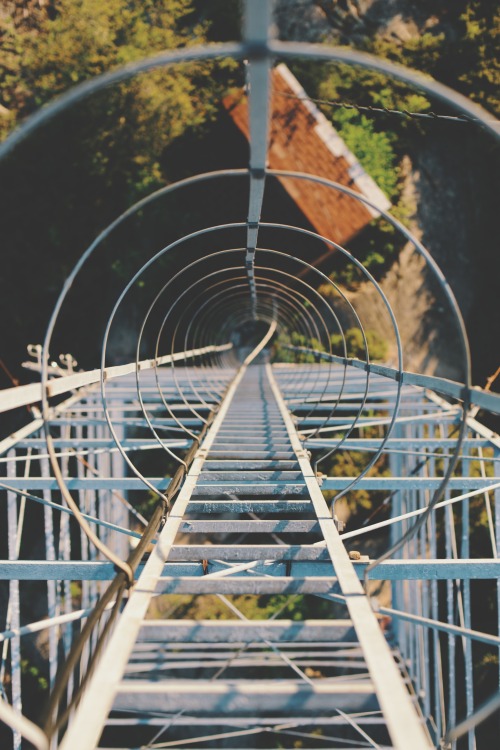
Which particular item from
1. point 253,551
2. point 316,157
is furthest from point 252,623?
point 316,157

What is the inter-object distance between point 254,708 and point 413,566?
182 cm

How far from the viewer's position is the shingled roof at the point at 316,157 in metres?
12.6

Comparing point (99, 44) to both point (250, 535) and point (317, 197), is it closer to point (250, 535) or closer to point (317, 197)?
point (317, 197)

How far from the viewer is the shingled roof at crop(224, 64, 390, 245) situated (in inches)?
496

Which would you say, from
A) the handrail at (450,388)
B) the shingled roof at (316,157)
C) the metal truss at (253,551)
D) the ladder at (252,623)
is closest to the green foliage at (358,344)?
the metal truss at (253,551)

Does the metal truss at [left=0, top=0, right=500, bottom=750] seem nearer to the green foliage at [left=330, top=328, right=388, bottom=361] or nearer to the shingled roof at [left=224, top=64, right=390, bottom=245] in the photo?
the green foliage at [left=330, top=328, right=388, bottom=361]

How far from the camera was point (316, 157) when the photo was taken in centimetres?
1283

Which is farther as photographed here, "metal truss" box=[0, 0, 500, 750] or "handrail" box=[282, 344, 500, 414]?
"handrail" box=[282, 344, 500, 414]

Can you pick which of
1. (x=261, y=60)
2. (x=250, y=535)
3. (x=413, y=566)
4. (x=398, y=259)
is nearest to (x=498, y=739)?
(x=250, y=535)

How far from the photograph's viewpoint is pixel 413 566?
356cm

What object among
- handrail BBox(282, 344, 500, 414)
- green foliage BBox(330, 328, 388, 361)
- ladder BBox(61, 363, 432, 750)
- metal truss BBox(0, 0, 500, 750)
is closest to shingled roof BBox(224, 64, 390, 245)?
green foliage BBox(330, 328, 388, 361)

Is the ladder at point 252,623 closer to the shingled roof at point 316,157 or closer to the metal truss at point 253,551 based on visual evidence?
the metal truss at point 253,551

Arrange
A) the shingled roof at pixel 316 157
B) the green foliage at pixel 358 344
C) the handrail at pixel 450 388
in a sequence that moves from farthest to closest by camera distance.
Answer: the green foliage at pixel 358 344, the shingled roof at pixel 316 157, the handrail at pixel 450 388

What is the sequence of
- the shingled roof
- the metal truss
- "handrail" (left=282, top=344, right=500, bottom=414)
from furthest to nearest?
the shingled roof < "handrail" (left=282, top=344, right=500, bottom=414) < the metal truss
